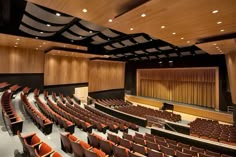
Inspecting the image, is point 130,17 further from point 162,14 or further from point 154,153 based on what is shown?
point 154,153

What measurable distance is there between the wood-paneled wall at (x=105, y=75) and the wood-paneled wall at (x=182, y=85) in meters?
2.55

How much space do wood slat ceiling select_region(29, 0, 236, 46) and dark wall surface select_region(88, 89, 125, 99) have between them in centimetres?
1166

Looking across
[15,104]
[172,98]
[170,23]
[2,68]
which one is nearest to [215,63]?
[172,98]

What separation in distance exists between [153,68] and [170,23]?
44.8ft

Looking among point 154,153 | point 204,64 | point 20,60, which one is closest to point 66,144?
point 154,153

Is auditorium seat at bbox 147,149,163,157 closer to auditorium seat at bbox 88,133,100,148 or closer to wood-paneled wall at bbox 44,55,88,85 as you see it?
auditorium seat at bbox 88,133,100,148

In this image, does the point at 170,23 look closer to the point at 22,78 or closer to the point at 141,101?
the point at 22,78

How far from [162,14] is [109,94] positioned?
14650mm

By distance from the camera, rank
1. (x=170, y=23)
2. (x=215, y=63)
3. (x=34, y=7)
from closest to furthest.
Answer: (x=170, y=23) < (x=34, y=7) < (x=215, y=63)

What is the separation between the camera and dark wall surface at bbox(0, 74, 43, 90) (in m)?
10.6

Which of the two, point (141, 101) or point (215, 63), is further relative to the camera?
point (141, 101)

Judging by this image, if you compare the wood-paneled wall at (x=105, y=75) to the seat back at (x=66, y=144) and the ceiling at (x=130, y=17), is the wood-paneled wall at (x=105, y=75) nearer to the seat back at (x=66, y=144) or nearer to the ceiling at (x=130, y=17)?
the ceiling at (x=130, y=17)

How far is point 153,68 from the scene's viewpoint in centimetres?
1833

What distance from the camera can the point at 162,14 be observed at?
4.11m
